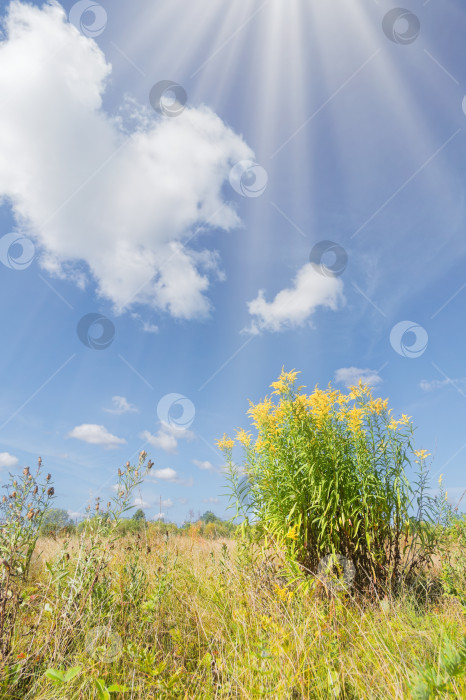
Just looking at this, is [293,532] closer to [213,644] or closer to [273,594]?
[273,594]

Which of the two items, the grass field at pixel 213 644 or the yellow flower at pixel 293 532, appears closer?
the grass field at pixel 213 644

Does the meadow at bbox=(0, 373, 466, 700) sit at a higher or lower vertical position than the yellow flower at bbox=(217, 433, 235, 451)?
lower

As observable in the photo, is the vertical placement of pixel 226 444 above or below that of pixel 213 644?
above

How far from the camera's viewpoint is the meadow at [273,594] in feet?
7.66

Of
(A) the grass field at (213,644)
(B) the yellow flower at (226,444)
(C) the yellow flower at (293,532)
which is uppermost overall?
(B) the yellow flower at (226,444)

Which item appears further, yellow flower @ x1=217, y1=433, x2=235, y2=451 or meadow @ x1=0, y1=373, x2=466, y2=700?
yellow flower @ x1=217, y1=433, x2=235, y2=451

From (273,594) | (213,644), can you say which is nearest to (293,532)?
(273,594)

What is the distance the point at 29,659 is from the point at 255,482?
281 centimetres

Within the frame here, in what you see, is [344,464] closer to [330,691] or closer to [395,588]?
[395,588]

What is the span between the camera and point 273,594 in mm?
3633

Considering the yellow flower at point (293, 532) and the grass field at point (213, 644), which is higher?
the yellow flower at point (293, 532)

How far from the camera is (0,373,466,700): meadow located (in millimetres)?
2334

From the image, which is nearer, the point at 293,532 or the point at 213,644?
the point at 213,644

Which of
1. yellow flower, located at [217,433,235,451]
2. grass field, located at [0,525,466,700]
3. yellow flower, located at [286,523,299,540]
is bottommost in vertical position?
grass field, located at [0,525,466,700]
